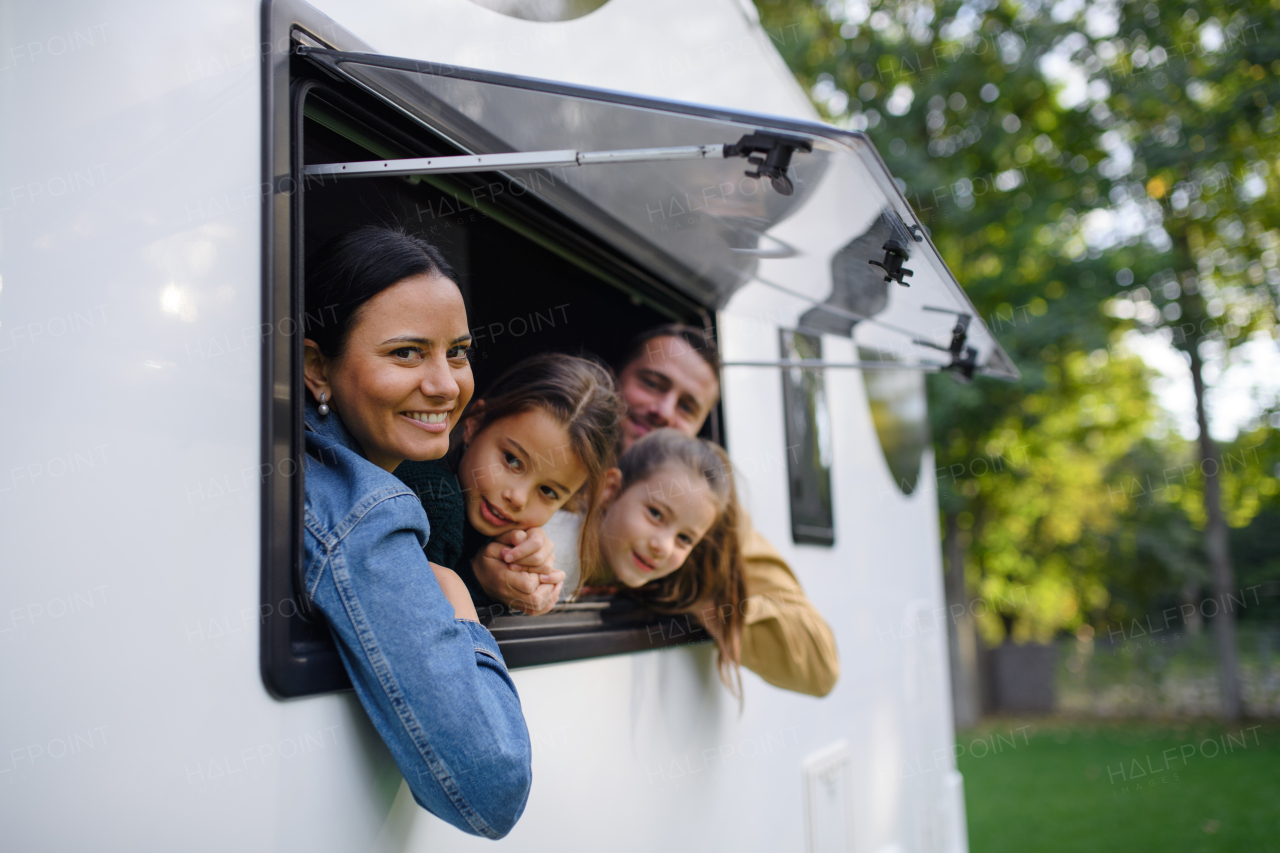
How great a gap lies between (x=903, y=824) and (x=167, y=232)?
12.9 feet

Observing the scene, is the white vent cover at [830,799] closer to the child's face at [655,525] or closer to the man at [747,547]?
the man at [747,547]

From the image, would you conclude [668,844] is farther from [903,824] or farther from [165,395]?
[903,824]

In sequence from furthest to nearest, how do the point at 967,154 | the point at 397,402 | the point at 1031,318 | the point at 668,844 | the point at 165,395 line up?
the point at 967,154
the point at 1031,318
the point at 668,844
the point at 397,402
the point at 165,395

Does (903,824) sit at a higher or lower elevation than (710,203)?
lower

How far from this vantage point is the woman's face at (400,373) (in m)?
1.57

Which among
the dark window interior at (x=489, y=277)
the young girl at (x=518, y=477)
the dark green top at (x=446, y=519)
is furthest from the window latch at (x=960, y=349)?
the dark green top at (x=446, y=519)

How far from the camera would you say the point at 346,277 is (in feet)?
5.16

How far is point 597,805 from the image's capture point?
7.04 feet

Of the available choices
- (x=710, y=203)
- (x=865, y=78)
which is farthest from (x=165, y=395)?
(x=865, y=78)

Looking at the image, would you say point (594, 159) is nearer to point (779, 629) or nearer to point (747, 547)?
point (747, 547)

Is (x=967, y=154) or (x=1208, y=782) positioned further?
(x=967, y=154)

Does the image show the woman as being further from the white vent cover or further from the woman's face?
the white vent cover

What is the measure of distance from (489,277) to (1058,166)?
11.3 meters

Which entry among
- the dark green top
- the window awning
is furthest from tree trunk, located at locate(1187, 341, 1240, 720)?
the dark green top
